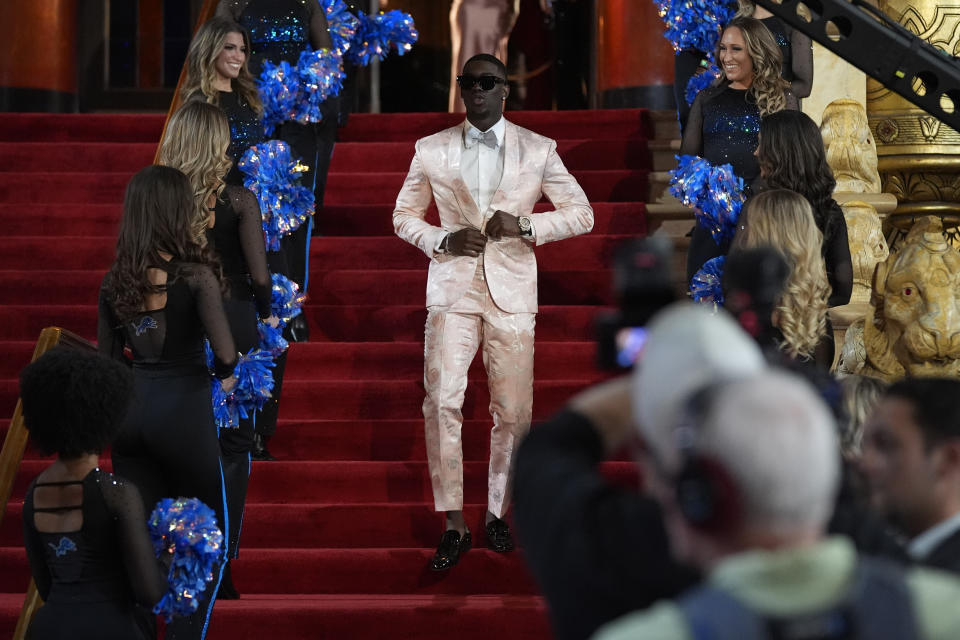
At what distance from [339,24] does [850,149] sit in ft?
9.35

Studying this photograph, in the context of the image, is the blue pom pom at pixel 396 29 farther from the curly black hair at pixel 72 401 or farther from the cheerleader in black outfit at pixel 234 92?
the curly black hair at pixel 72 401

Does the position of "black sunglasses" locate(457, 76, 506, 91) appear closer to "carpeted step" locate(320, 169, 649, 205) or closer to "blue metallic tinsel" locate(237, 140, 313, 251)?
"blue metallic tinsel" locate(237, 140, 313, 251)

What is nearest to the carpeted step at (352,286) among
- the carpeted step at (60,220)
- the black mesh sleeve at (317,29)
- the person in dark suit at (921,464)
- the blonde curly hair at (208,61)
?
the carpeted step at (60,220)

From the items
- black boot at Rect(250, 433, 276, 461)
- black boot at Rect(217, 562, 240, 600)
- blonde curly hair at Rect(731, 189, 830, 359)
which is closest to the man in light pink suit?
black boot at Rect(217, 562, 240, 600)

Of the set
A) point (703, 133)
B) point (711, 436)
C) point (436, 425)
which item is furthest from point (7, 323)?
point (711, 436)

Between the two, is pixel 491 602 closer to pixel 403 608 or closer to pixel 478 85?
pixel 403 608

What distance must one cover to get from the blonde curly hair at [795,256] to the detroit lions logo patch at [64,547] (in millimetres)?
2443

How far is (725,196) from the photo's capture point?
602cm

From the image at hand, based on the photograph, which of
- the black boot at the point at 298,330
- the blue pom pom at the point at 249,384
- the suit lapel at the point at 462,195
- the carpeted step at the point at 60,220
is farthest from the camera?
the carpeted step at the point at 60,220

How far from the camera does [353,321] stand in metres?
7.85

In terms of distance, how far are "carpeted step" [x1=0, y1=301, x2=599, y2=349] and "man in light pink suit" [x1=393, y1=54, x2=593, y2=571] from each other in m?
1.50

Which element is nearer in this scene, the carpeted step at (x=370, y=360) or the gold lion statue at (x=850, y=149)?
the carpeted step at (x=370, y=360)

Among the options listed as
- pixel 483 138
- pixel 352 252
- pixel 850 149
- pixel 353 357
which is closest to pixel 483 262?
pixel 483 138

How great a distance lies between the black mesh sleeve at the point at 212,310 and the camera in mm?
4535
